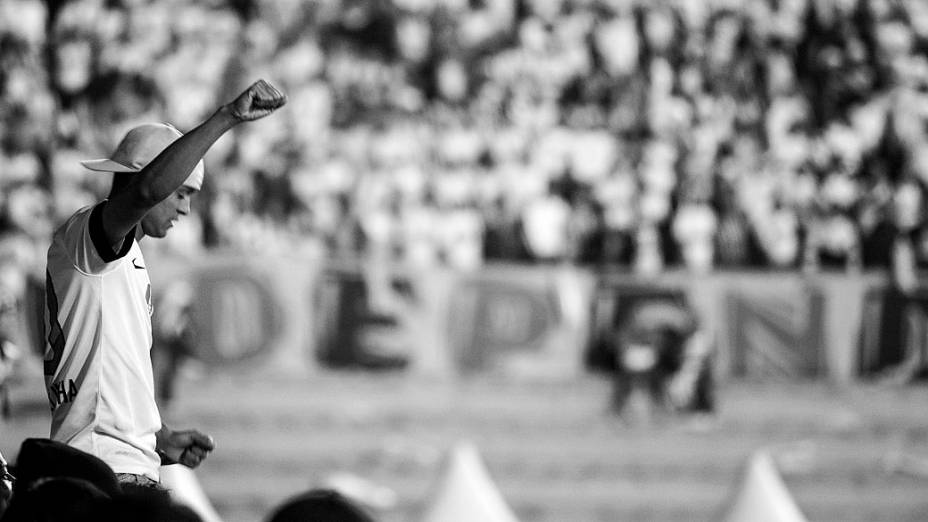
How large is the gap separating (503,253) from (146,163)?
9.11 meters

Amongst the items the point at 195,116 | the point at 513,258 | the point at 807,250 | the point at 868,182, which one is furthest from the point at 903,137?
the point at 195,116

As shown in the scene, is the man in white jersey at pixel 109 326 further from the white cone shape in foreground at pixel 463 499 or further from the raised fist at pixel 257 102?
the white cone shape in foreground at pixel 463 499

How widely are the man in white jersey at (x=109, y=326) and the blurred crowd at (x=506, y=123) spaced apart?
7.94m

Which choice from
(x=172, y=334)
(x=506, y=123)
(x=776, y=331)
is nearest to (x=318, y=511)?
(x=172, y=334)

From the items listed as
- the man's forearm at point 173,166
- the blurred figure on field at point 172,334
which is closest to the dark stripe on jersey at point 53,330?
the man's forearm at point 173,166

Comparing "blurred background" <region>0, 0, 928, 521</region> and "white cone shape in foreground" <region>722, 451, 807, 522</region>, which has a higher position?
"blurred background" <region>0, 0, 928, 521</region>

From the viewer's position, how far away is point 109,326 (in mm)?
3281

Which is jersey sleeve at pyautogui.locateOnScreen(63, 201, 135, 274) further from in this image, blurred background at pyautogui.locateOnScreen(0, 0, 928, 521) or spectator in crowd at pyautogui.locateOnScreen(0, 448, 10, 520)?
blurred background at pyautogui.locateOnScreen(0, 0, 928, 521)

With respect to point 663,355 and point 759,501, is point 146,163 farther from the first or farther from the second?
point 663,355

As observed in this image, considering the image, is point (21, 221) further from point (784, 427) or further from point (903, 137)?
point (903, 137)

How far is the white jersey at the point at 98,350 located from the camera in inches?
128

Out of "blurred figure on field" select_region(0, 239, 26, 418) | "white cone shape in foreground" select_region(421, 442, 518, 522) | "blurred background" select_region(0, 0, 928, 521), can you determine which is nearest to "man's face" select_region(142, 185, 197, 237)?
"blurred figure on field" select_region(0, 239, 26, 418)

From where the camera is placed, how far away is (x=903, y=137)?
13.6 meters

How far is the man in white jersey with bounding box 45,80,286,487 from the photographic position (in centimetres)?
324
